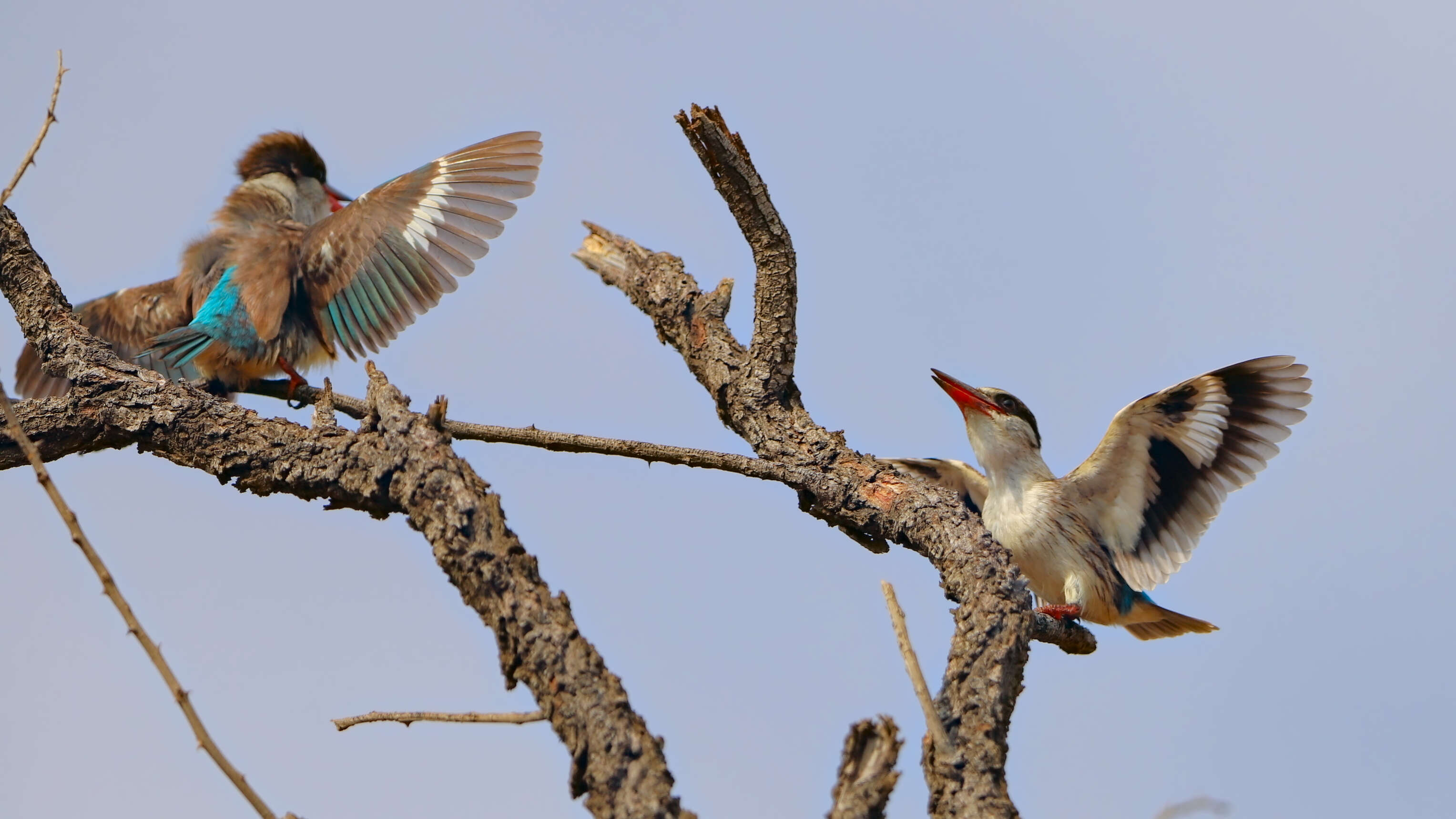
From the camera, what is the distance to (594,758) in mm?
2062

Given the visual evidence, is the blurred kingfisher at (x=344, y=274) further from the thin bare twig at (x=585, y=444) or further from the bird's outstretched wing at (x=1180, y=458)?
the bird's outstretched wing at (x=1180, y=458)

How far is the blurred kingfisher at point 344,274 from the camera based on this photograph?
4199 millimetres

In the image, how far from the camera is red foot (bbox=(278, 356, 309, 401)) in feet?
14.1

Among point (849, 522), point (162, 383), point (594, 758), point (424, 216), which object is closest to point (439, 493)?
point (594, 758)

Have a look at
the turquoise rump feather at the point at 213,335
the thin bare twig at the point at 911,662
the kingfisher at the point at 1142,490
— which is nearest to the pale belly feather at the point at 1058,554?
the kingfisher at the point at 1142,490

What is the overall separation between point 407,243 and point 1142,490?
297 cm

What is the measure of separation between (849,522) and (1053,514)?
1.37 m

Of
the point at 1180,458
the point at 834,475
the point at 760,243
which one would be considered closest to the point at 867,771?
the point at 834,475

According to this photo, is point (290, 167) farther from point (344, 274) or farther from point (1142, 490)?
point (1142, 490)

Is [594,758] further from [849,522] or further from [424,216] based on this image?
[424,216]

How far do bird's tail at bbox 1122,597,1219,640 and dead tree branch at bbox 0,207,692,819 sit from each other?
2.98 m

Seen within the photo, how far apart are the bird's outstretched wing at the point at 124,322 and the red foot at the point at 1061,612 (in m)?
3.34

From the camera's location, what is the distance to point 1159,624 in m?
4.63

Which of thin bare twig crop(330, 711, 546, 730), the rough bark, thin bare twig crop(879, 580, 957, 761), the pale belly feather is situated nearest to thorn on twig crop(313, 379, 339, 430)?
the rough bark
